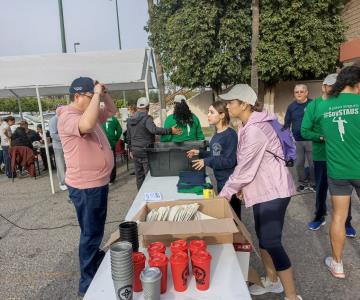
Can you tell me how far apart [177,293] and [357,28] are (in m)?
11.8

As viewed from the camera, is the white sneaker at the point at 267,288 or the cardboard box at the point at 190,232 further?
the white sneaker at the point at 267,288

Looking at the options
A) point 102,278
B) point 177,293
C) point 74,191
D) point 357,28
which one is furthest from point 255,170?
point 357,28

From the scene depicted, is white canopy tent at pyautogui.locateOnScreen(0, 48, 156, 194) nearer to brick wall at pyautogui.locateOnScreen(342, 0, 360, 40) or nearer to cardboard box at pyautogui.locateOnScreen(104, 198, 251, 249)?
cardboard box at pyautogui.locateOnScreen(104, 198, 251, 249)

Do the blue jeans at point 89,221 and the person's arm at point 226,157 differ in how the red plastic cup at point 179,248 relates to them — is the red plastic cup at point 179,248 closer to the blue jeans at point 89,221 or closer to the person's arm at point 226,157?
the blue jeans at point 89,221

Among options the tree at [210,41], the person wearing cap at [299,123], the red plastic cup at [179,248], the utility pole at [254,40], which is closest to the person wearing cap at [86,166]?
the red plastic cup at [179,248]

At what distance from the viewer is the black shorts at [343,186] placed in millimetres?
2441

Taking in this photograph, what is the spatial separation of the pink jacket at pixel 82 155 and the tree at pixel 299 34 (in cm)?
1182

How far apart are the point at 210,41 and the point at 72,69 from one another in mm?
8313

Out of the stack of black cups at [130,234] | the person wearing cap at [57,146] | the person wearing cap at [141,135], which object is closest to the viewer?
the stack of black cups at [130,234]

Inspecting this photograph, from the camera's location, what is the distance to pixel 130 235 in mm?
1570

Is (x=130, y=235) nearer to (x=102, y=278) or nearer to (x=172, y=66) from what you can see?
(x=102, y=278)

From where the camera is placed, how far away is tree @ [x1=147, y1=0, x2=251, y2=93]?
13.2 metres

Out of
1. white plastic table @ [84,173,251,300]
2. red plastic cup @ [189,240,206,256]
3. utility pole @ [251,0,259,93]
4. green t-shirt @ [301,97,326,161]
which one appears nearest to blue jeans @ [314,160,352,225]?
green t-shirt @ [301,97,326,161]

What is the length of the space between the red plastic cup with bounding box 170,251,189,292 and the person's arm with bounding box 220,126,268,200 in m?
0.86
